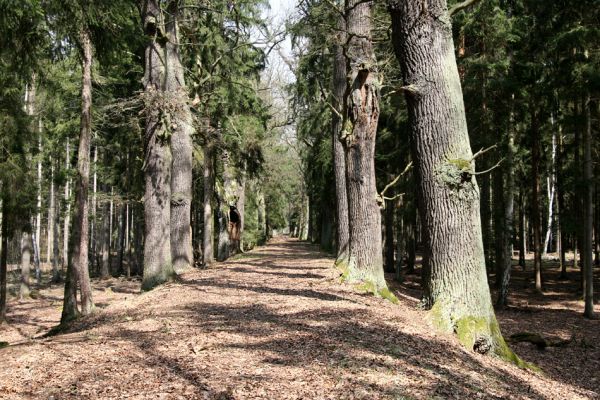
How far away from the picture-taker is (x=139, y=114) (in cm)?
1118

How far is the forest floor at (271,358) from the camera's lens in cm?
397

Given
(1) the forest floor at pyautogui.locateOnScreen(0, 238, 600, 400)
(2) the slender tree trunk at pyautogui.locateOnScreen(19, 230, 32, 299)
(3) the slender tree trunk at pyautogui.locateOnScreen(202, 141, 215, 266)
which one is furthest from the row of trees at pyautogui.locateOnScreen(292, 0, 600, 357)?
(2) the slender tree trunk at pyautogui.locateOnScreen(19, 230, 32, 299)

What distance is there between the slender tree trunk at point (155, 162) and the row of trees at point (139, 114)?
0.08ft

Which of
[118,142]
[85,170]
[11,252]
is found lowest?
[11,252]

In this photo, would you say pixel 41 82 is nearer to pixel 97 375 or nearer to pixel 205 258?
pixel 97 375

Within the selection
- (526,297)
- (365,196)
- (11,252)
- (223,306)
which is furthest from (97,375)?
(11,252)

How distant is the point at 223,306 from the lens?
759cm

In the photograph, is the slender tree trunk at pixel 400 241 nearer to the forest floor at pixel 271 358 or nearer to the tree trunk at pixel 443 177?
the forest floor at pixel 271 358

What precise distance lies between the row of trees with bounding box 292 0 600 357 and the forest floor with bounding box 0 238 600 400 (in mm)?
992

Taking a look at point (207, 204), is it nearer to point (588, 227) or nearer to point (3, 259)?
point (3, 259)

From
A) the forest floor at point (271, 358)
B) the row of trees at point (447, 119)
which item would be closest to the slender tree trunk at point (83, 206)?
the forest floor at point (271, 358)

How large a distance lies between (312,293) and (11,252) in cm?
4853

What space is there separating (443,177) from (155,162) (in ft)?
25.0

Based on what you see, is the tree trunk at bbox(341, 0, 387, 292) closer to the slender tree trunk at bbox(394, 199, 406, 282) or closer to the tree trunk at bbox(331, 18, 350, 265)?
the tree trunk at bbox(331, 18, 350, 265)
